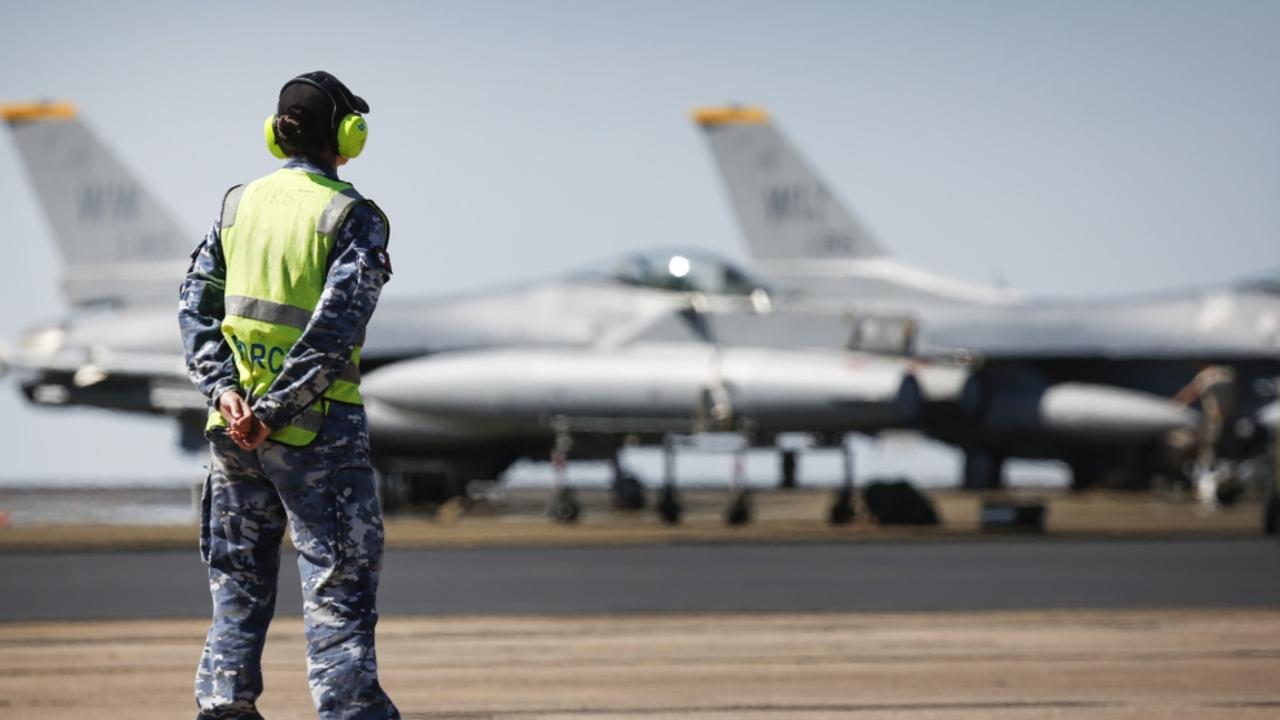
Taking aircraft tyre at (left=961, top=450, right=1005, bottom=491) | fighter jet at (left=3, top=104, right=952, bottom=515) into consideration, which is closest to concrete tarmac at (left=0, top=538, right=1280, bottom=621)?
fighter jet at (left=3, top=104, right=952, bottom=515)

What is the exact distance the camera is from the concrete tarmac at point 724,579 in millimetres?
9055

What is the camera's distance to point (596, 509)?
982 inches

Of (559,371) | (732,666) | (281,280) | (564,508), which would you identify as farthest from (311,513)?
(564,508)

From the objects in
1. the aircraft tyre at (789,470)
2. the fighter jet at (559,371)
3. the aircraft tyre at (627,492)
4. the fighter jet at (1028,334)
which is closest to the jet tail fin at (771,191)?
the fighter jet at (1028,334)

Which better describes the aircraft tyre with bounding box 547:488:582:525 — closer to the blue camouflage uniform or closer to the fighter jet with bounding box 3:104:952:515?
the fighter jet with bounding box 3:104:952:515

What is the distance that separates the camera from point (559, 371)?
63.0 feet

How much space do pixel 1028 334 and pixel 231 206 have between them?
2568 cm

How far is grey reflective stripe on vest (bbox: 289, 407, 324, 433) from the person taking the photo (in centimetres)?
416

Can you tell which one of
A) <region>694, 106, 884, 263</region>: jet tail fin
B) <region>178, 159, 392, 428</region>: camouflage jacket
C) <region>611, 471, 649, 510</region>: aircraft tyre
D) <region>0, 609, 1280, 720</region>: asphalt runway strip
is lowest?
<region>611, 471, 649, 510</region>: aircraft tyre

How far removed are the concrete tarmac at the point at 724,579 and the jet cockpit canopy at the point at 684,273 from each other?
572 centimetres

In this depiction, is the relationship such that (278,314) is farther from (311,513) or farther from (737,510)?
(737,510)

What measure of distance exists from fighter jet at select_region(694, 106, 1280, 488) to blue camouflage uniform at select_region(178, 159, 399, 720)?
603 inches

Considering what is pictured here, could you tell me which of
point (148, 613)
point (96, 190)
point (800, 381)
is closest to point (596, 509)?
point (800, 381)

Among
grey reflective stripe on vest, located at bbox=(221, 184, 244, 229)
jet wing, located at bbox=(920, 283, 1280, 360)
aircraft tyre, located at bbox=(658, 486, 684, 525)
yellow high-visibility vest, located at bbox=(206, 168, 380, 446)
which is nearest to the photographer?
yellow high-visibility vest, located at bbox=(206, 168, 380, 446)
